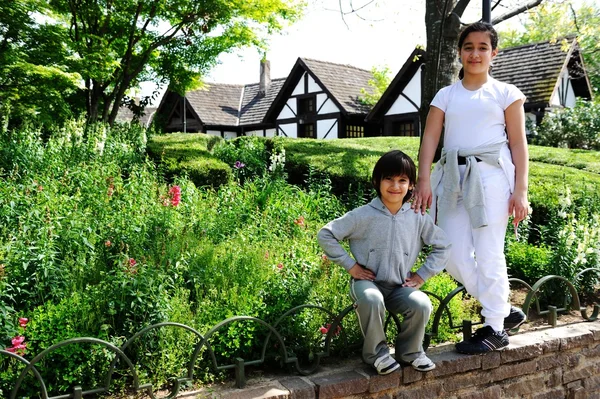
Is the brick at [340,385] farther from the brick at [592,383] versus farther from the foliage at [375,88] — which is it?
the foliage at [375,88]

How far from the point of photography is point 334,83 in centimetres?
2411

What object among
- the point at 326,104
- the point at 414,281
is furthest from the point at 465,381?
the point at 326,104

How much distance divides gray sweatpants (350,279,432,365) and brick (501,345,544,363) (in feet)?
2.65

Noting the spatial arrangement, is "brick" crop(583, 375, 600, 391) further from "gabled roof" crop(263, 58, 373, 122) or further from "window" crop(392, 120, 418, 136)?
"gabled roof" crop(263, 58, 373, 122)

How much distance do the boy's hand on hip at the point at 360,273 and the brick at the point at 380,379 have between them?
0.52 metres

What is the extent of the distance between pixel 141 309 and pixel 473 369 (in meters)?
2.01

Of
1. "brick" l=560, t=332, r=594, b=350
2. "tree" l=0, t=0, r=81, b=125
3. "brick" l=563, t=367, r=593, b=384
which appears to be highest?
"tree" l=0, t=0, r=81, b=125

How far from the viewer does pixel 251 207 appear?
16.3ft

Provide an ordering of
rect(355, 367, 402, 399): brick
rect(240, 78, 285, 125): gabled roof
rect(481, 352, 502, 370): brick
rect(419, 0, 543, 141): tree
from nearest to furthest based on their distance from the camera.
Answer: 1. rect(355, 367, 402, 399): brick
2. rect(481, 352, 502, 370): brick
3. rect(419, 0, 543, 141): tree
4. rect(240, 78, 285, 125): gabled roof

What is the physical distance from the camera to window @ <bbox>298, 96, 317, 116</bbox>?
2441 cm

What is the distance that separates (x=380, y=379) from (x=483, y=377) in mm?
856

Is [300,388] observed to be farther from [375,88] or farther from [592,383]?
[375,88]

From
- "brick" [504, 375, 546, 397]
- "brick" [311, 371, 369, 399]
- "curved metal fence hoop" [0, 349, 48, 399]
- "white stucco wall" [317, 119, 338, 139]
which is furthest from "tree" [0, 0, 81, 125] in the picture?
"white stucco wall" [317, 119, 338, 139]

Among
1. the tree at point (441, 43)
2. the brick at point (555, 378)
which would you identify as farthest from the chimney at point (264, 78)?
the brick at point (555, 378)
